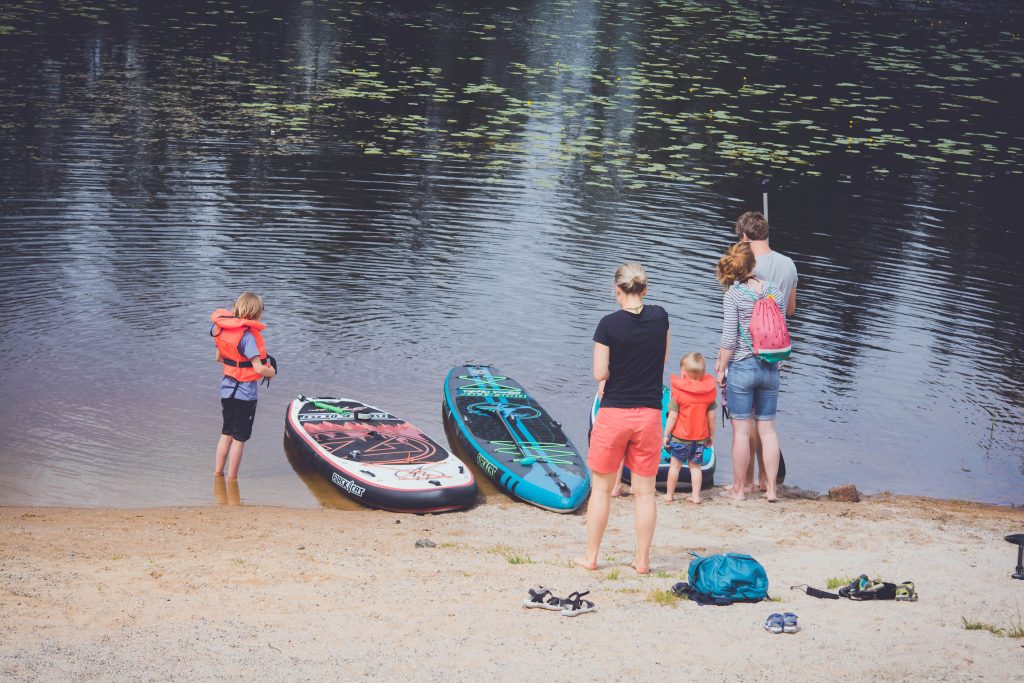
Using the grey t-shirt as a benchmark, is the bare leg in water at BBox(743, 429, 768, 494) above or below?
below

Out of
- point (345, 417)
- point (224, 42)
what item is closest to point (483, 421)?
point (345, 417)

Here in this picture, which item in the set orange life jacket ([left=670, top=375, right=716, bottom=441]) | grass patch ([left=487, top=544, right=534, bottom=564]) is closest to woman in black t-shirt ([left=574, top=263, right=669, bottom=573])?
grass patch ([left=487, top=544, right=534, bottom=564])

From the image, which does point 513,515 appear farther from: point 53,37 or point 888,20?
point 888,20

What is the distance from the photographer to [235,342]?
882cm

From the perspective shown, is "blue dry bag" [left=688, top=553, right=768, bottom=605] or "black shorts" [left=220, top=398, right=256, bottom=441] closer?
"blue dry bag" [left=688, top=553, right=768, bottom=605]

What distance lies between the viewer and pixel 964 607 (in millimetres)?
6504

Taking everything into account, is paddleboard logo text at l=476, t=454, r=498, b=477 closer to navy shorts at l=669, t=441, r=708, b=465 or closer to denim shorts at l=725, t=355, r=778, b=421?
navy shorts at l=669, t=441, r=708, b=465

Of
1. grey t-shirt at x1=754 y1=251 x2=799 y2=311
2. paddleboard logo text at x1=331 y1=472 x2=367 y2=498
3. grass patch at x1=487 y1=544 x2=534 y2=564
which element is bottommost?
paddleboard logo text at x1=331 y1=472 x2=367 y2=498

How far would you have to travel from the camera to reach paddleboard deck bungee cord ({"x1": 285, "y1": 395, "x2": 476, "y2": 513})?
30.2 feet

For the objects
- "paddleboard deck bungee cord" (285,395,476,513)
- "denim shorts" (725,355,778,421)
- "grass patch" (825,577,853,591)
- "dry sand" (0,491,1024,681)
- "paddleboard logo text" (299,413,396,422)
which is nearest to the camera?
"dry sand" (0,491,1024,681)

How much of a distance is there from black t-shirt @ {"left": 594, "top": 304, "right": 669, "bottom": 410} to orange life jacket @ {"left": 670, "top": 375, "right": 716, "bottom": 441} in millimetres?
2089

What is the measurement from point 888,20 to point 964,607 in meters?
44.9

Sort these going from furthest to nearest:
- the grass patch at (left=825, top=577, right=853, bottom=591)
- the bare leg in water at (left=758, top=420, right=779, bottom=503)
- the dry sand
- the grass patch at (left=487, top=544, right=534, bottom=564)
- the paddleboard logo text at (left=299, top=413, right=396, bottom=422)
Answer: the paddleboard logo text at (left=299, top=413, right=396, bottom=422), the bare leg in water at (left=758, top=420, right=779, bottom=503), the grass patch at (left=487, top=544, right=534, bottom=564), the grass patch at (left=825, top=577, right=853, bottom=591), the dry sand

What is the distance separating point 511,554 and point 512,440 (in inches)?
104
